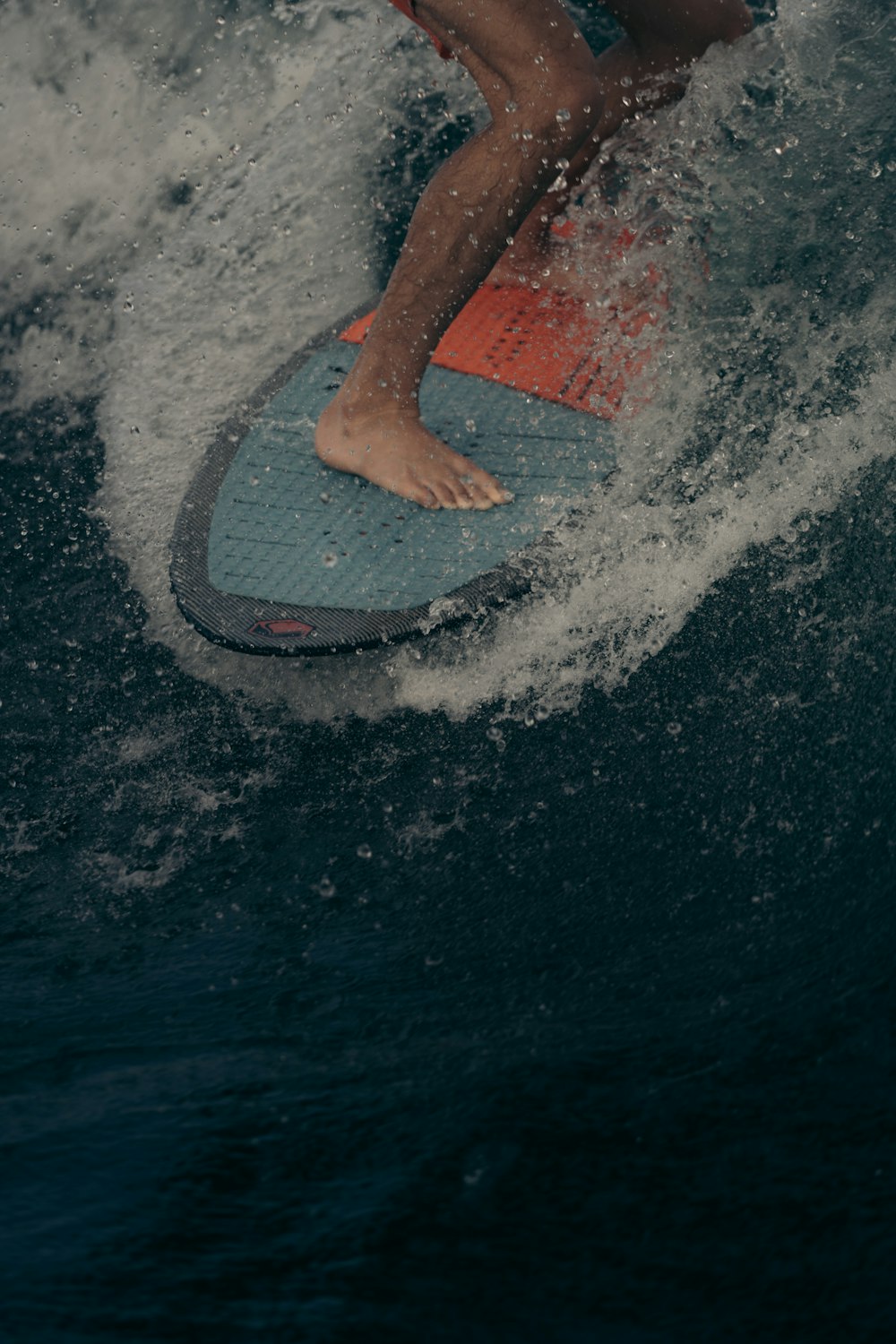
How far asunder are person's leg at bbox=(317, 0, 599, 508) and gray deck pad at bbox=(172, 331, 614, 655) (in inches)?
3.1

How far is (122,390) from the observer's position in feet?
11.5

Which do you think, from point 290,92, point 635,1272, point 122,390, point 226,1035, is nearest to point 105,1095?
point 226,1035

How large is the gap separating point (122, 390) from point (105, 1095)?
2066 mm

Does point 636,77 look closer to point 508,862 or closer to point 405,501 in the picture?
point 405,501

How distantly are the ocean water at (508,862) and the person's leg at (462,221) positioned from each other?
355mm

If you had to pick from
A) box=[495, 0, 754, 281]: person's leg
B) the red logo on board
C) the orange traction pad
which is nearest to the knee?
the orange traction pad

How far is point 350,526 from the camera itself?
8.98ft

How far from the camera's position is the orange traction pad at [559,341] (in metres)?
2.96

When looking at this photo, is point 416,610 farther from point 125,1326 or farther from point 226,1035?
point 125,1326

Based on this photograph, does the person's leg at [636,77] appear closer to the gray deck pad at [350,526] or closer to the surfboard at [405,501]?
the surfboard at [405,501]

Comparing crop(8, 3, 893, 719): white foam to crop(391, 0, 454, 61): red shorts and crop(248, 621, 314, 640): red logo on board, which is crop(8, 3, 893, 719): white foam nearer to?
crop(248, 621, 314, 640): red logo on board

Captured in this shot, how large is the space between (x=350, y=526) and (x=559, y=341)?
2.36 feet

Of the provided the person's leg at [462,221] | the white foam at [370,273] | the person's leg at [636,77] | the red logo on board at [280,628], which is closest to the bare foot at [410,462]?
the person's leg at [462,221]

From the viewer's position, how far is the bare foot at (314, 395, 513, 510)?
2715mm
